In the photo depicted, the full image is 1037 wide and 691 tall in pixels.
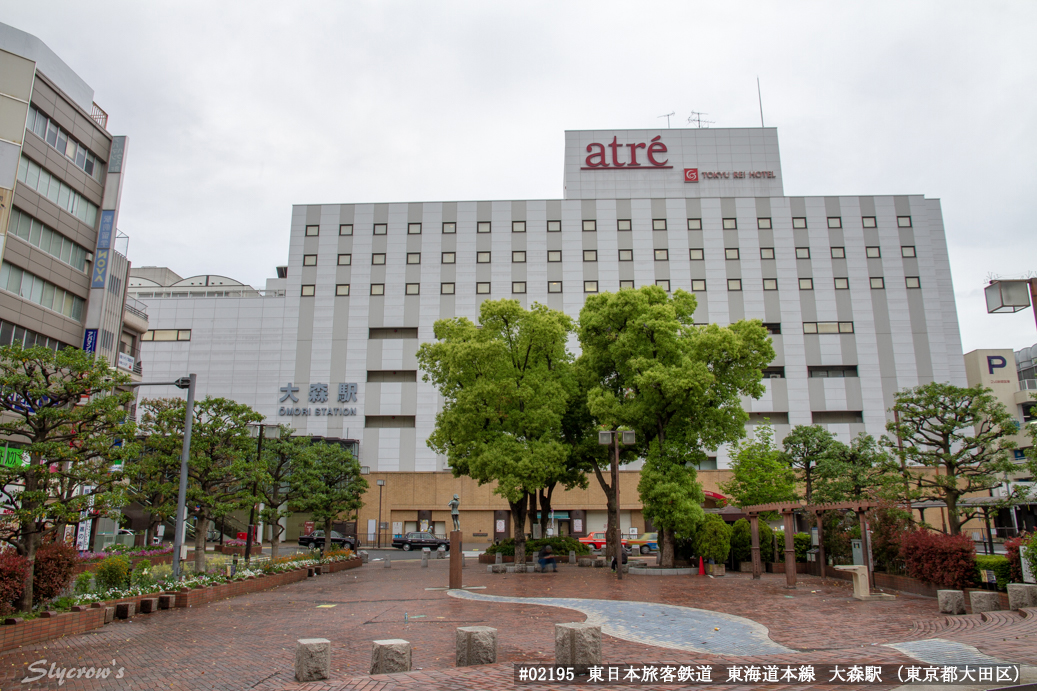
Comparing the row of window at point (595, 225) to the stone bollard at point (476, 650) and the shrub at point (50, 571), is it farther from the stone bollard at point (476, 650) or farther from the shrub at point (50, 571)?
the stone bollard at point (476, 650)

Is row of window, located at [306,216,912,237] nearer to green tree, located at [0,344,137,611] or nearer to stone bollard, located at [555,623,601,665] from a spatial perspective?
green tree, located at [0,344,137,611]

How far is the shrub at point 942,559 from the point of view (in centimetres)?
1515

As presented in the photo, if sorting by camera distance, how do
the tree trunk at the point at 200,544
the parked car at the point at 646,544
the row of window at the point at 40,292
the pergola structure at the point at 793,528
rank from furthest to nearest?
the parked car at the point at 646,544, the row of window at the point at 40,292, the tree trunk at the point at 200,544, the pergola structure at the point at 793,528

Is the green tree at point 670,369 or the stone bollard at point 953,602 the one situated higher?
the green tree at point 670,369

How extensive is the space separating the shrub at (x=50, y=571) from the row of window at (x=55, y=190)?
2026 centimetres

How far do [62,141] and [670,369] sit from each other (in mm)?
28477

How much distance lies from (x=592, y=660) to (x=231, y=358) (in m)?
54.2

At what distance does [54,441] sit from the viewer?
13.5 m

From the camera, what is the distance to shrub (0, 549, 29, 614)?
11602 mm

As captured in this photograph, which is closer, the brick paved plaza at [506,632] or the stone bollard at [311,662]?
the stone bollard at [311,662]

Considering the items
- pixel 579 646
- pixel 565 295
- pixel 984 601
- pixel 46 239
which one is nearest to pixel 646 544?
pixel 565 295

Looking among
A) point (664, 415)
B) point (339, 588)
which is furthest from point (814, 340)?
point (339, 588)
